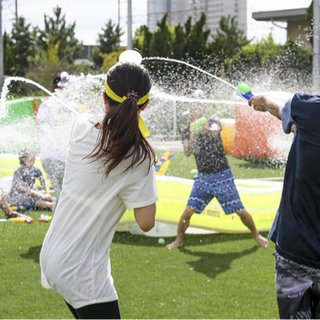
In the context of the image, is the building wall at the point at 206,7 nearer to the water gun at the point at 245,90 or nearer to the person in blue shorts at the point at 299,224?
the water gun at the point at 245,90

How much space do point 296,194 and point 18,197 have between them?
615 cm

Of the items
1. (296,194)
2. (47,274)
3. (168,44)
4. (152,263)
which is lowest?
(152,263)

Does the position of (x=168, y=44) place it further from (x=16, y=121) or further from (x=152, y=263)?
(x=152, y=263)

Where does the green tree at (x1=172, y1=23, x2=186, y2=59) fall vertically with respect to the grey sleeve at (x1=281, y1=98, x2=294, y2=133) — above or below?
above

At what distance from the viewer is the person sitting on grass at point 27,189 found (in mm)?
7582

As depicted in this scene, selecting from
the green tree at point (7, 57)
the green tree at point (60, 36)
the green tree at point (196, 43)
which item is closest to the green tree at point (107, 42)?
the green tree at point (60, 36)

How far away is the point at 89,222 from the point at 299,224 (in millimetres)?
875

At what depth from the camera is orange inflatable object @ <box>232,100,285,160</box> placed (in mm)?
13322

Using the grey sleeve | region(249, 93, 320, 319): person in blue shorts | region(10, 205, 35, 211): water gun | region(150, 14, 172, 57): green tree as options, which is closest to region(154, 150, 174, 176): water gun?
region(10, 205, 35, 211): water gun

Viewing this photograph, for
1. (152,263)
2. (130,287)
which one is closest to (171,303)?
(130,287)

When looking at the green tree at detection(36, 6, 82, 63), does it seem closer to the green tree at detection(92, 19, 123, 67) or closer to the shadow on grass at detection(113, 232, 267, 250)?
the green tree at detection(92, 19, 123, 67)

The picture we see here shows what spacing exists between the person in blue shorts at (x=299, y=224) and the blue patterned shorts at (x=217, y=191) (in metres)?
3.09

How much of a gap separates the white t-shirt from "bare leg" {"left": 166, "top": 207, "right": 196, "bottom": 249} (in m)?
3.47

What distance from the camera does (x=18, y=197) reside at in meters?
7.78
